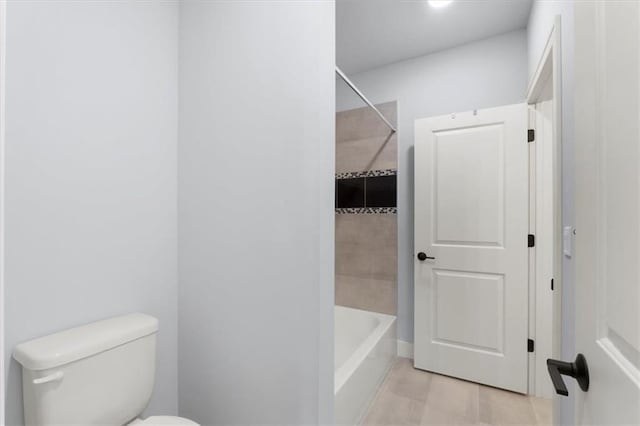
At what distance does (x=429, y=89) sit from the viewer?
248 centimetres

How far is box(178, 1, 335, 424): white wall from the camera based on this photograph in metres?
1.15

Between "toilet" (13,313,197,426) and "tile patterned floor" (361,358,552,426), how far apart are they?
1272 millimetres

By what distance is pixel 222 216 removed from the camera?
1.32 metres

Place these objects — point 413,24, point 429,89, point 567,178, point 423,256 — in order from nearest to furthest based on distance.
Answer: point 567,178 < point 413,24 < point 423,256 < point 429,89

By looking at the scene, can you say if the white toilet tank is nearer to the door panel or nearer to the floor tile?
the floor tile

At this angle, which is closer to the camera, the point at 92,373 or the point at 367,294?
the point at 92,373

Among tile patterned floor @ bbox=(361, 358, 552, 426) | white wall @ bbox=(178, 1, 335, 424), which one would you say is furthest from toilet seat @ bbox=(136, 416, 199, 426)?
tile patterned floor @ bbox=(361, 358, 552, 426)

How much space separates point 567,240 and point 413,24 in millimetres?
1741

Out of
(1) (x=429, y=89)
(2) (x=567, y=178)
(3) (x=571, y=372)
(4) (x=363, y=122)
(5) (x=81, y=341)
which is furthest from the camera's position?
(4) (x=363, y=122)

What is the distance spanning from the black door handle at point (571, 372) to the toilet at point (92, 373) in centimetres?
118

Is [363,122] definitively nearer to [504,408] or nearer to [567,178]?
[567,178]

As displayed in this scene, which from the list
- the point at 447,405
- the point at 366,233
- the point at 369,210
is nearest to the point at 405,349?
the point at 447,405

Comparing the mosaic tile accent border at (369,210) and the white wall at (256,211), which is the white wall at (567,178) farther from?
the mosaic tile accent border at (369,210)

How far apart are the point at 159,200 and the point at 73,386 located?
29.4 inches
